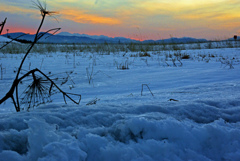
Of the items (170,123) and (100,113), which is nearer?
(170,123)

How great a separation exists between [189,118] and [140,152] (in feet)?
1.48

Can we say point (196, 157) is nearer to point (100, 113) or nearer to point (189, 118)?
point (189, 118)

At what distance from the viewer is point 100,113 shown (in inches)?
39.6

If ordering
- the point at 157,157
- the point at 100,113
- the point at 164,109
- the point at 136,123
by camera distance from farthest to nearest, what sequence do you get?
1. the point at 164,109
2. the point at 100,113
3. the point at 136,123
4. the point at 157,157

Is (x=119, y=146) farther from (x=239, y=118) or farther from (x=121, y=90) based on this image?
(x=121, y=90)

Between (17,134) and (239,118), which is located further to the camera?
(239,118)

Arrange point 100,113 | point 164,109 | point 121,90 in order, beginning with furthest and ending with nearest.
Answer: point 121,90 → point 164,109 → point 100,113

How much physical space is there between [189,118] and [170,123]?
0.27 m

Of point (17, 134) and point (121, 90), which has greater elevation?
point (17, 134)

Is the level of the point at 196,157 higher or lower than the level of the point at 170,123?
lower

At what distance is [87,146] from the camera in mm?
723

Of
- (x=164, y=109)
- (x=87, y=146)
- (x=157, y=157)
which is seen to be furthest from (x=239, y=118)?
(x=87, y=146)

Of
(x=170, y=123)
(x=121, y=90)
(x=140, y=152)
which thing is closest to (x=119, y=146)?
(x=140, y=152)

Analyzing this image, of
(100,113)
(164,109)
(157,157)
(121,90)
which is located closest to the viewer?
(157,157)
